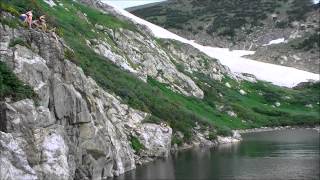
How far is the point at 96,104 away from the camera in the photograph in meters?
79.2

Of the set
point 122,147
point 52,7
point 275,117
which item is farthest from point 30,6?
point 275,117

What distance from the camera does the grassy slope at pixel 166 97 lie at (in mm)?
104125

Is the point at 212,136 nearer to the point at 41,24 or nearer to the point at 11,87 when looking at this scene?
the point at 41,24

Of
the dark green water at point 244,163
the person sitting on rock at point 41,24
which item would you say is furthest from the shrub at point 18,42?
the dark green water at point 244,163

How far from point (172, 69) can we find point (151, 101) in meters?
48.3

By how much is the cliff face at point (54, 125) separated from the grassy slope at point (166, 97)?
29.1ft

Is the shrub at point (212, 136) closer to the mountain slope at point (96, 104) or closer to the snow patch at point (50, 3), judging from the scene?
the mountain slope at point (96, 104)

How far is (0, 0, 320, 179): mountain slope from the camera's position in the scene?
60.8 m

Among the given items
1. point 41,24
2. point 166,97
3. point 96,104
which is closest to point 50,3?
point 166,97

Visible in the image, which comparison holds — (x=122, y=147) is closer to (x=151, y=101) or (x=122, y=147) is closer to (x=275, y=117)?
(x=151, y=101)

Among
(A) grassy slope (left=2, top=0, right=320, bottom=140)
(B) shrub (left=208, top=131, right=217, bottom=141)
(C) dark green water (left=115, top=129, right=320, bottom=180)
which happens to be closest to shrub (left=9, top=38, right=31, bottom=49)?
(A) grassy slope (left=2, top=0, right=320, bottom=140)

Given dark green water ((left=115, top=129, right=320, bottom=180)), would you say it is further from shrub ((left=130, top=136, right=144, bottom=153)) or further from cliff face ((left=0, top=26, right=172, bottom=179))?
cliff face ((left=0, top=26, right=172, bottom=179))

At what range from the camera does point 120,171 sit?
79750 mm

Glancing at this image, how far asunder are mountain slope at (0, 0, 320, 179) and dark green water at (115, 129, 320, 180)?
4929 millimetres
